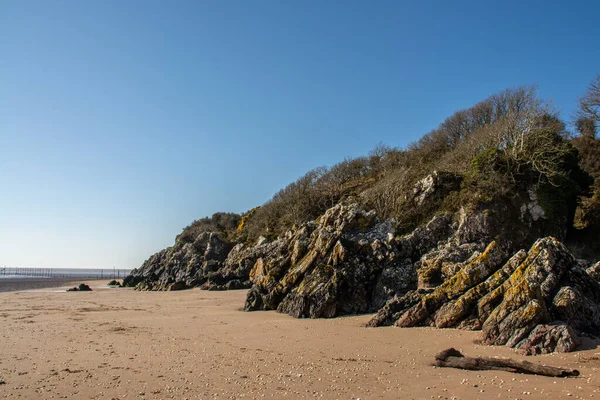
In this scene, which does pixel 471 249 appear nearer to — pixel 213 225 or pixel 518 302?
pixel 518 302

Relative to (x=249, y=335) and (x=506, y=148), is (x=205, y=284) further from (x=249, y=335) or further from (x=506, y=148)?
(x=506, y=148)

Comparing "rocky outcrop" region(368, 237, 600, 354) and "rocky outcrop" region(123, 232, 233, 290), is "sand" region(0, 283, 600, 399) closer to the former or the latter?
"rocky outcrop" region(368, 237, 600, 354)

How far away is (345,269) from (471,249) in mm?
7007

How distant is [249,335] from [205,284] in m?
21.9

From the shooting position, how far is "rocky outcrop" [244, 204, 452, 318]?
18984 millimetres

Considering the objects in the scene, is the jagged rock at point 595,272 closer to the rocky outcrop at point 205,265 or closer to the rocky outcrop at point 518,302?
the rocky outcrop at point 518,302

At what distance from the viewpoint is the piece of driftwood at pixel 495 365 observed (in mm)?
8586

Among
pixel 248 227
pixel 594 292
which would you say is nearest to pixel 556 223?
pixel 594 292

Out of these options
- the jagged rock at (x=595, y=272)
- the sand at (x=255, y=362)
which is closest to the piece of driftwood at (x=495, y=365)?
the sand at (x=255, y=362)

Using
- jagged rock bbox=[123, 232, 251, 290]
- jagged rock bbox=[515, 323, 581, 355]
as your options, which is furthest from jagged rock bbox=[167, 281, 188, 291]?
jagged rock bbox=[515, 323, 581, 355]

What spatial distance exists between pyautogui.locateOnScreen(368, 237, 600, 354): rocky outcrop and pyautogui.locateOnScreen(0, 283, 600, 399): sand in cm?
64

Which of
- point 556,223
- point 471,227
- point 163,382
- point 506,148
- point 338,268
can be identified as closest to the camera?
point 163,382

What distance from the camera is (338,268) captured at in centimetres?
2003

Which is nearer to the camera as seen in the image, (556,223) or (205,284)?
(556,223)
